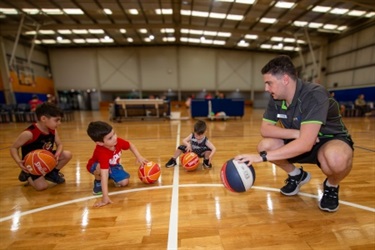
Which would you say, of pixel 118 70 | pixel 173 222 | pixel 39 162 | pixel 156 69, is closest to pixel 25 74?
pixel 118 70

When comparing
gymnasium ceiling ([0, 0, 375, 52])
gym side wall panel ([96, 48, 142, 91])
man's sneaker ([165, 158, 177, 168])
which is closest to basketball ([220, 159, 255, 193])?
man's sneaker ([165, 158, 177, 168])

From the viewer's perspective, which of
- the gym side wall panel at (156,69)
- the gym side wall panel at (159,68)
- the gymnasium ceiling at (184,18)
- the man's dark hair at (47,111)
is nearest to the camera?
the man's dark hair at (47,111)

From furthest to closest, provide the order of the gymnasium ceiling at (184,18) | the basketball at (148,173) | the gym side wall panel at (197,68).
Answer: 1. the gym side wall panel at (197,68)
2. the gymnasium ceiling at (184,18)
3. the basketball at (148,173)

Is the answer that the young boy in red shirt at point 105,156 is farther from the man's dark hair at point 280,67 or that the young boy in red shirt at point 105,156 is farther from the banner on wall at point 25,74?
the banner on wall at point 25,74

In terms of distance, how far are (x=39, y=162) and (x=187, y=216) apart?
187 cm

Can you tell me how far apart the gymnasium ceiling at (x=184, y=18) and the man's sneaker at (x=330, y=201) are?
1162cm

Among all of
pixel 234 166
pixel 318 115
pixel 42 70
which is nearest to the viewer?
pixel 318 115

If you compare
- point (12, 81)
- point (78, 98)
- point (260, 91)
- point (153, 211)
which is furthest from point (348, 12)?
point (78, 98)

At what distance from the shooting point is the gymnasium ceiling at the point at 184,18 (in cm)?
1140

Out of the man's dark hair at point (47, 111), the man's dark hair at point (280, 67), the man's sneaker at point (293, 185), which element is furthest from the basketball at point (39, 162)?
the man's sneaker at point (293, 185)

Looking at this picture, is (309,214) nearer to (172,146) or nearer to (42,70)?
(172,146)

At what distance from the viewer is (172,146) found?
4648 mm

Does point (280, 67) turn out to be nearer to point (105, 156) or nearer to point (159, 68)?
point (105, 156)

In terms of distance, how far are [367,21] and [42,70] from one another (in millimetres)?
25779
